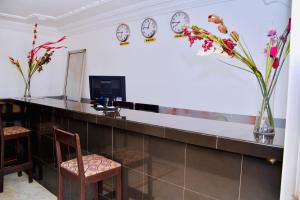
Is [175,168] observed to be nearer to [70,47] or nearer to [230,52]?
[230,52]

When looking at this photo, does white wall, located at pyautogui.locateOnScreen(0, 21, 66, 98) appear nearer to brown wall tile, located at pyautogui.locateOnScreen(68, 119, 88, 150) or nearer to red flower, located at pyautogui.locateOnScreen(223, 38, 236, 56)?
brown wall tile, located at pyautogui.locateOnScreen(68, 119, 88, 150)

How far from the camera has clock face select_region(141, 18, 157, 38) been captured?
3.77 metres

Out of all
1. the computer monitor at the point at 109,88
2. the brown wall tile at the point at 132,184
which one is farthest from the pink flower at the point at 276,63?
the computer monitor at the point at 109,88

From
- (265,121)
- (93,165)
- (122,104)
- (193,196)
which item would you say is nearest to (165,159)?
(193,196)

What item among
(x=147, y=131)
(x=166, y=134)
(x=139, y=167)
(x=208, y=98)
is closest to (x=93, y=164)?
(x=139, y=167)

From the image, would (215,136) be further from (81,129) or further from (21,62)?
(21,62)

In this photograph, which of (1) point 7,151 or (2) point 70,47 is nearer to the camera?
(1) point 7,151

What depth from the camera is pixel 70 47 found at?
5.43 metres

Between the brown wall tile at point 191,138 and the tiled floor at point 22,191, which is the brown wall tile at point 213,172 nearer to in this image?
the brown wall tile at point 191,138

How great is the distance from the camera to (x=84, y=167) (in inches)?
74.5

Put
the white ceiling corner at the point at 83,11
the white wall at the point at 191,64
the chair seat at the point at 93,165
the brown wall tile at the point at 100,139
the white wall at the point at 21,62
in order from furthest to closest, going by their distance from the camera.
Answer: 1. the white wall at the point at 21,62
2. the white ceiling corner at the point at 83,11
3. the white wall at the point at 191,64
4. the brown wall tile at the point at 100,139
5. the chair seat at the point at 93,165

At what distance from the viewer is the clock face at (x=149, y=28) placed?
3.77 meters

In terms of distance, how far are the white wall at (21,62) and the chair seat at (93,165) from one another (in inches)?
146

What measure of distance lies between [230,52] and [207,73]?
5.77 ft
